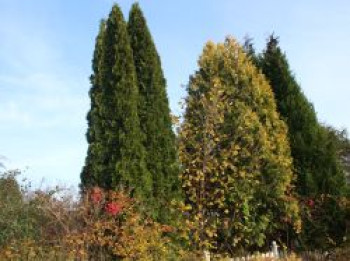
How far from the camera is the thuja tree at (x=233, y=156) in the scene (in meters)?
12.7

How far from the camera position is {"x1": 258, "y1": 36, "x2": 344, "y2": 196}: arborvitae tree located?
14.0 meters

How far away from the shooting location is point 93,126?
34.2ft

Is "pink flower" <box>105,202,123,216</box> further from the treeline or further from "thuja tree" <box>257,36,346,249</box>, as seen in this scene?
"thuja tree" <box>257,36,346,249</box>

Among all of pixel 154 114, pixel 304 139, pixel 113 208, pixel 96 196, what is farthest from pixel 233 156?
pixel 96 196

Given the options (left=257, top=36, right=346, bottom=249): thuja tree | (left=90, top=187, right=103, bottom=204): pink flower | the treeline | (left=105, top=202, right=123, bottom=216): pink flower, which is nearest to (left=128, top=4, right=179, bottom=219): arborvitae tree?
the treeline

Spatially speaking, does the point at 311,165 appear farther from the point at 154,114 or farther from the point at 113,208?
the point at 113,208

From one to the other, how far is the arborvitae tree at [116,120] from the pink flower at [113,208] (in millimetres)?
638

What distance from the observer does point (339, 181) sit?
1405cm

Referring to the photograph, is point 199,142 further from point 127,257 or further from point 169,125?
point 127,257

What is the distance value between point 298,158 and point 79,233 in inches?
268

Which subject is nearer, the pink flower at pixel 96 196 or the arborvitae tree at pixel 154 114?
the pink flower at pixel 96 196

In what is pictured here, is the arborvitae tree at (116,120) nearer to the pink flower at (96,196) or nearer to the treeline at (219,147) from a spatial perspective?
the treeline at (219,147)

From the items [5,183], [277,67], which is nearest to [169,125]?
[5,183]

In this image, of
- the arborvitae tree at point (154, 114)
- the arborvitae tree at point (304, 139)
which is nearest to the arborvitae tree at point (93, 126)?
the arborvitae tree at point (154, 114)
